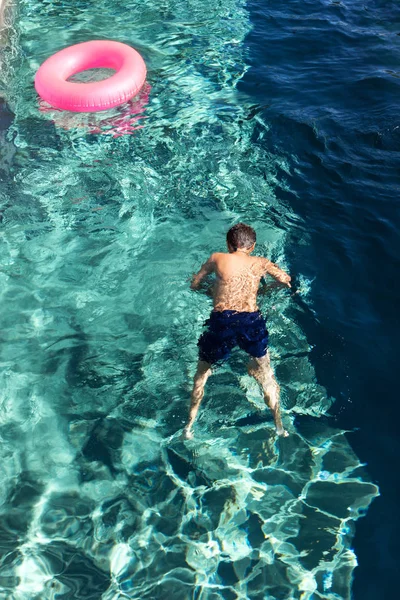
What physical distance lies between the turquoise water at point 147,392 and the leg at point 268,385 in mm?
207

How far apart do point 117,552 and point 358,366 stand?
2.68 meters

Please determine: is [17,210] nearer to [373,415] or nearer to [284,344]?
[284,344]

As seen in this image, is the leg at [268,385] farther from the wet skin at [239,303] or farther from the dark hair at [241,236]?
the dark hair at [241,236]

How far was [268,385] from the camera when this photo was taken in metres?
4.63

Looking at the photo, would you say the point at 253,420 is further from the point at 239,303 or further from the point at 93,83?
the point at 93,83

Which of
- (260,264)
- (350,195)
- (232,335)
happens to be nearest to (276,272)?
(260,264)

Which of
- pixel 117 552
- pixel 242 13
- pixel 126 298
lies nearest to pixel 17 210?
pixel 126 298

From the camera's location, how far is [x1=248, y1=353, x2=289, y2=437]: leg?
461 cm

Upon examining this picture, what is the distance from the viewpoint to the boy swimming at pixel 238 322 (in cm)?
454

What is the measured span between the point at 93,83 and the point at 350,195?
14.5ft

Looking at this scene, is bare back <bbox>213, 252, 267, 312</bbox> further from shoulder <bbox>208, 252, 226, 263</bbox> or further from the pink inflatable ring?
the pink inflatable ring

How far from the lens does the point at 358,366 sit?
520cm

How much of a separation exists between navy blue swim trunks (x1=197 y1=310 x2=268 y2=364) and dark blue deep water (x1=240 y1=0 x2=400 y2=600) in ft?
3.08

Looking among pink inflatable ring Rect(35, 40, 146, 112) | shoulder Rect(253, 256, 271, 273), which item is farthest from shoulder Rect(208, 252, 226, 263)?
pink inflatable ring Rect(35, 40, 146, 112)
